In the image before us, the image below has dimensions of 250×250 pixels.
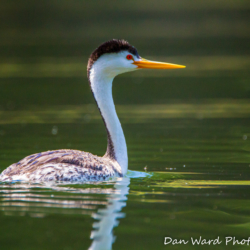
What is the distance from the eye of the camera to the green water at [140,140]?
8602 mm

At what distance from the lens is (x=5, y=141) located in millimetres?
15641

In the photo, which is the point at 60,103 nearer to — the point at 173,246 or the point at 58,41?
the point at 173,246

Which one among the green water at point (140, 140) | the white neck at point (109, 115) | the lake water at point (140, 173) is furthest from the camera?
the white neck at point (109, 115)

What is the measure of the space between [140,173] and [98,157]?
98 cm

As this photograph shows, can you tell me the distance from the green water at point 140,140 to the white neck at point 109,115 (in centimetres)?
48

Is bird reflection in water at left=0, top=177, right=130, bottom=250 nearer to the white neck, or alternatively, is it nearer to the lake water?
the lake water

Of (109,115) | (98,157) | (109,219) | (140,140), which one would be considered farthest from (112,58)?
(140,140)

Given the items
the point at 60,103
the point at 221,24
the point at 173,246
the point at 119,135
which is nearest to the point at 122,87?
the point at 60,103

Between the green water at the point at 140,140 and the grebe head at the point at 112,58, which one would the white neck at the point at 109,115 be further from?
the green water at the point at 140,140

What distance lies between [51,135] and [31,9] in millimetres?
45190

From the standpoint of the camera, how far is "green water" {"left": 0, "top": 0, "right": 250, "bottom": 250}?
8.60 meters

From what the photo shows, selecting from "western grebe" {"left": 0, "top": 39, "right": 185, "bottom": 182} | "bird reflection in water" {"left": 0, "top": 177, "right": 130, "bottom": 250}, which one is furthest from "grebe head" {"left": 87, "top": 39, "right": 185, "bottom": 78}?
"bird reflection in water" {"left": 0, "top": 177, "right": 130, "bottom": 250}

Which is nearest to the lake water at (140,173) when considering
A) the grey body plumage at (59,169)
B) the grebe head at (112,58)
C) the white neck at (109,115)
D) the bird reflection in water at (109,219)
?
the bird reflection in water at (109,219)

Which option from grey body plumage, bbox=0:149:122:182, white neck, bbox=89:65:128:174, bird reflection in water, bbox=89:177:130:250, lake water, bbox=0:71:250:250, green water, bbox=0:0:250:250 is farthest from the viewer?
white neck, bbox=89:65:128:174
